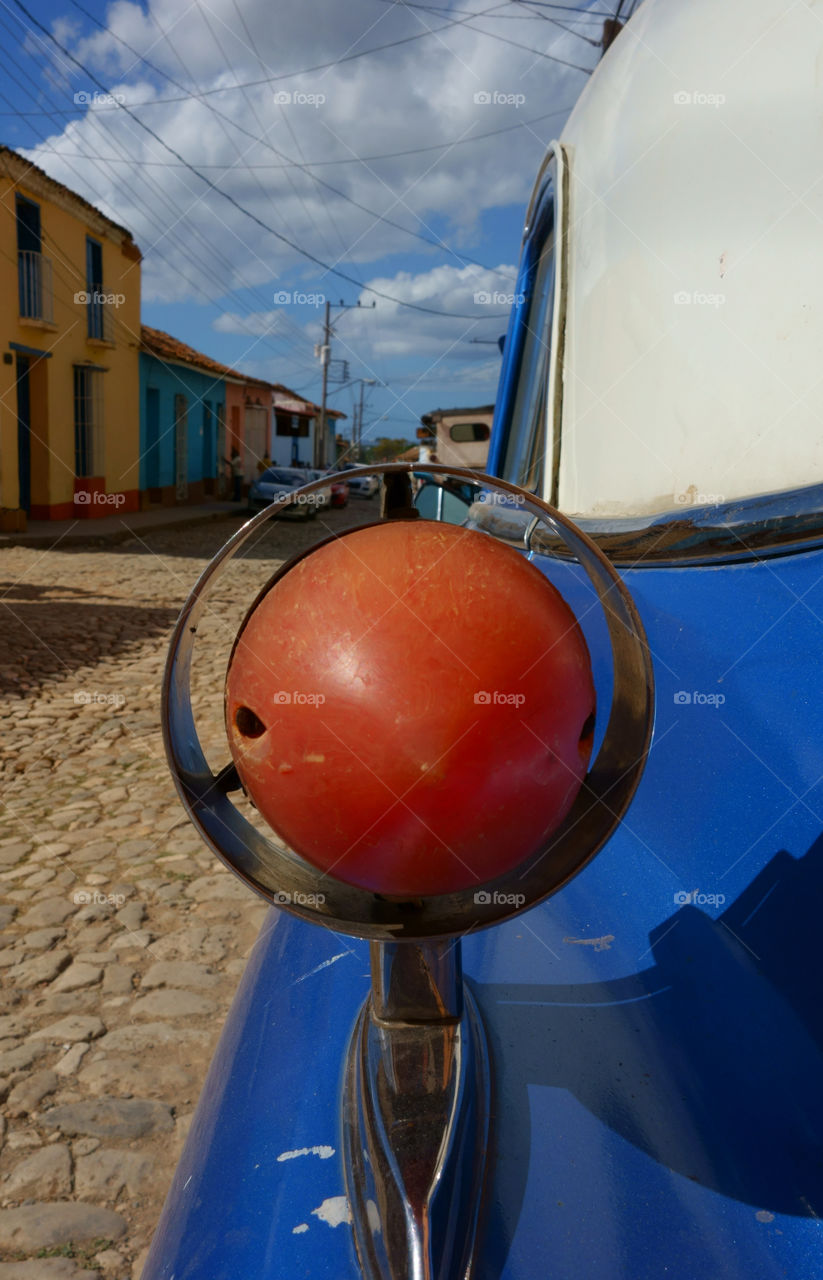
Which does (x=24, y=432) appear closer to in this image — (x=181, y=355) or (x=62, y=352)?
(x=62, y=352)

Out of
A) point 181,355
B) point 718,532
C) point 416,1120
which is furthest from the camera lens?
point 181,355

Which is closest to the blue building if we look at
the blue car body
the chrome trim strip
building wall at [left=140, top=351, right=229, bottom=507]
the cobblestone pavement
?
building wall at [left=140, top=351, right=229, bottom=507]

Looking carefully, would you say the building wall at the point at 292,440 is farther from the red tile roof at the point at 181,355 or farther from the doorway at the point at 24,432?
the doorway at the point at 24,432

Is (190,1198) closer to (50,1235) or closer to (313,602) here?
(313,602)

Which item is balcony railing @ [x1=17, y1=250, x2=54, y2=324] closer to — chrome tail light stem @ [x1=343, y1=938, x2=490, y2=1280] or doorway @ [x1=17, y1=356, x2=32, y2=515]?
doorway @ [x1=17, y1=356, x2=32, y2=515]

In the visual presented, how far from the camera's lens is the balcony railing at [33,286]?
1769cm

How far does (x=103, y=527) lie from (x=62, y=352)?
4.28m

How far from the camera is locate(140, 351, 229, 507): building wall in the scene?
990 inches

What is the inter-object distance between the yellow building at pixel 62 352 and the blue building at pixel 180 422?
4.56 feet

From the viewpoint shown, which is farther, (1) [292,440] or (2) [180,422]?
(1) [292,440]

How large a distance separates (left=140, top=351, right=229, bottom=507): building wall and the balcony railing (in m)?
5.85

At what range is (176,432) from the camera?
28094 mm

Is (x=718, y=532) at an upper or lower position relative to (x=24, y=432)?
lower

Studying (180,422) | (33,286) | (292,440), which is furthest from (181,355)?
(292,440)
